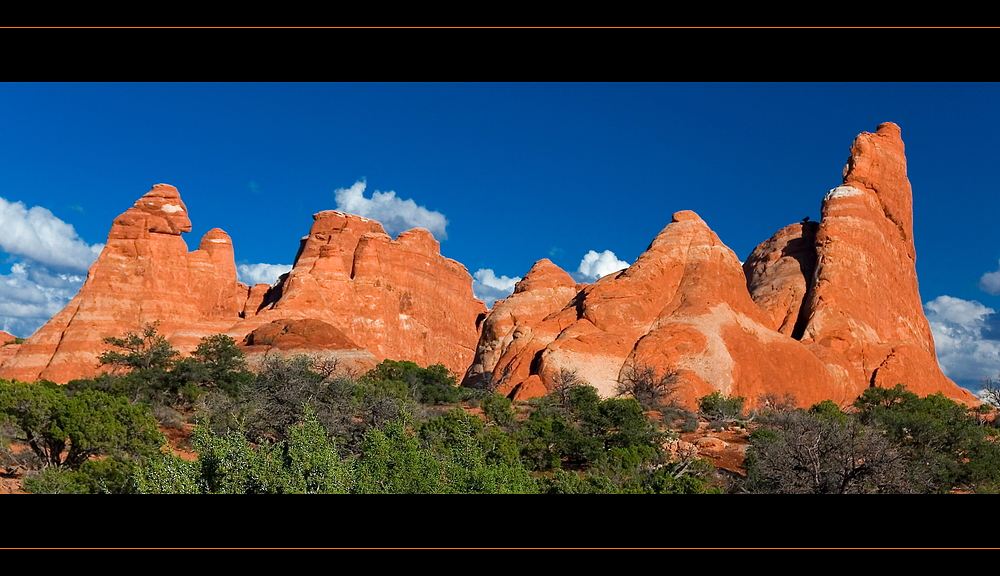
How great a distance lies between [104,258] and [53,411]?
42416 millimetres

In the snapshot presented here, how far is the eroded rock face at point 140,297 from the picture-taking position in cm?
4688

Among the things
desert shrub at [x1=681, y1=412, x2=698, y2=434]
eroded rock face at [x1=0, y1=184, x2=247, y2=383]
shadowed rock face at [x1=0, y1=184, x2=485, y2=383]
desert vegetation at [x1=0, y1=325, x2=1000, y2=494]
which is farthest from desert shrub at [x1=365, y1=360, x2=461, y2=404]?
eroded rock face at [x1=0, y1=184, x2=247, y2=383]

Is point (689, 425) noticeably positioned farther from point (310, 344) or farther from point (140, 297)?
point (140, 297)

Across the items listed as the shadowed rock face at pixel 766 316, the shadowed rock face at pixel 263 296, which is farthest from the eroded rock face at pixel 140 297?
the shadowed rock face at pixel 766 316

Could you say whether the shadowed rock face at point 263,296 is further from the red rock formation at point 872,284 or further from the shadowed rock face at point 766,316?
the red rock formation at point 872,284

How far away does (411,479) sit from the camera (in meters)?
9.76

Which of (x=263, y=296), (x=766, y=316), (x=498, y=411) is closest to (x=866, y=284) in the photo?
(x=766, y=316)

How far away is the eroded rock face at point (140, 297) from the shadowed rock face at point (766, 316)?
24.2 m

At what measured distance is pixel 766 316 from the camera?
45031mm

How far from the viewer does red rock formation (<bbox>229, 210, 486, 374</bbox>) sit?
59.6m
